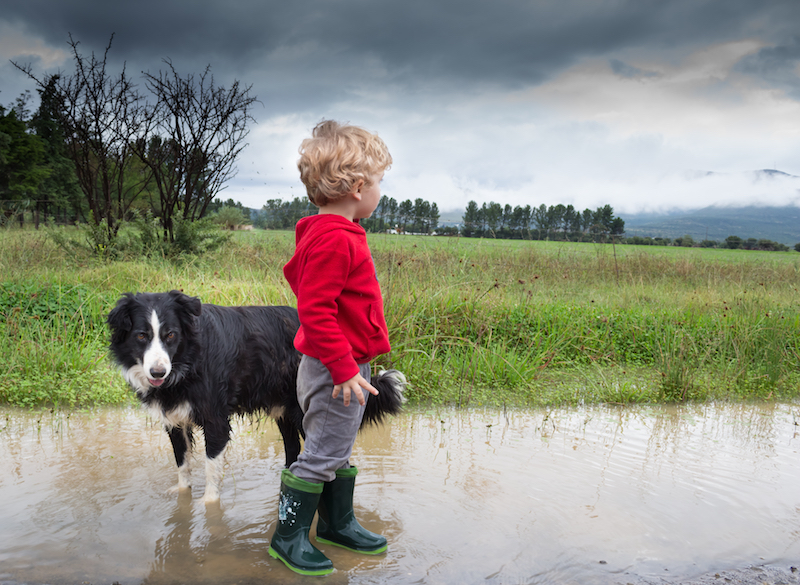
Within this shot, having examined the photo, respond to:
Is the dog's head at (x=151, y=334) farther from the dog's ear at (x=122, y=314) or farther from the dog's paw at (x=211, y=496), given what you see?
the dog's paw at (x=211, y=496)

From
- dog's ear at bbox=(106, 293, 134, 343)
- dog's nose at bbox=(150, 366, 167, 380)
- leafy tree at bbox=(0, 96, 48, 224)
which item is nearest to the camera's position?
dog's nose at bbox=(150, 366, 167, 380)

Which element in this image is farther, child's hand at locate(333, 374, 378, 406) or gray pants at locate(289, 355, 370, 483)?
gray pants at locate(289, 355, 370, 483)

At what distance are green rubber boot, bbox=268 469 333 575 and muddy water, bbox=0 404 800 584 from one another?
0.07 m

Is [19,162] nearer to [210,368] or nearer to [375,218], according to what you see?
[375,218]

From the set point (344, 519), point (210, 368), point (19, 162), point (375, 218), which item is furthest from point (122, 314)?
point (19, 162)

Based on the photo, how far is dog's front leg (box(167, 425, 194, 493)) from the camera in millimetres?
3285

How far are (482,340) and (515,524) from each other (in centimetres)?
380

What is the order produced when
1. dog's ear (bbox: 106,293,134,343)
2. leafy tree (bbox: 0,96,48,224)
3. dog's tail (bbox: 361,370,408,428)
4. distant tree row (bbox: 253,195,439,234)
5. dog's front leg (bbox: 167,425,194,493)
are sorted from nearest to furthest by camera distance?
dog's ear (bbox: 106,293,134,343) < dog's tail (bbox: 361,370,408,428) < dog's front leg (bbox: 167,425,194,493) < distant tree row (bbox: 253,195,439,234) < leafy tree (bbox: 0,96,48,224)

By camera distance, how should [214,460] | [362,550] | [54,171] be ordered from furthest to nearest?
1. [54,171]
2. [214,460]
3. [362,550]

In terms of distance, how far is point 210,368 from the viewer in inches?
121

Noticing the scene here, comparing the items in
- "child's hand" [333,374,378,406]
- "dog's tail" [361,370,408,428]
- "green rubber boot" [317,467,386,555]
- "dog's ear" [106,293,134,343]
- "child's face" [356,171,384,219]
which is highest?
"child's face" [356,171,384,219]

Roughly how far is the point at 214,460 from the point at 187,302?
3.20 feet

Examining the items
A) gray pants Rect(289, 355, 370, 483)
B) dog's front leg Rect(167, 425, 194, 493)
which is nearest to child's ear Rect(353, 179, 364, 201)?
gray pants Rect(289, 355, 370, 483)

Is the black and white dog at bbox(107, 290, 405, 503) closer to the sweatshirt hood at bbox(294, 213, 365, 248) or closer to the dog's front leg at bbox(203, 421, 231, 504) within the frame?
the dog's front leg at bbox(203, 421, 231, 504)
